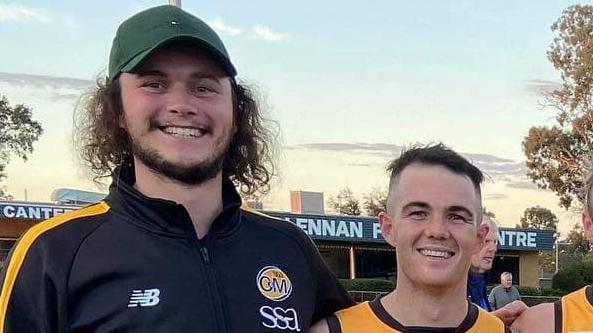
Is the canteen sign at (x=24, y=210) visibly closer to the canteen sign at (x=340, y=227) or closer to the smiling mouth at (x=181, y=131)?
the canteen sign at (x=340, y=227)

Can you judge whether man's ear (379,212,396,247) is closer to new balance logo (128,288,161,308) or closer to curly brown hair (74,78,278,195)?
curly brown hair (74,78,278,195)

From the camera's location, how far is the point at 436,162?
3.21m

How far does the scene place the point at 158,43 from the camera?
250cm

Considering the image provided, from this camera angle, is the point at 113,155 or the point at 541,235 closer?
the point at 113,155

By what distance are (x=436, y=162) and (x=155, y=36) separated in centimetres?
131

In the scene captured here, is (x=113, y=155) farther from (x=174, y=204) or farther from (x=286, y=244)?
(x=286, y=244)

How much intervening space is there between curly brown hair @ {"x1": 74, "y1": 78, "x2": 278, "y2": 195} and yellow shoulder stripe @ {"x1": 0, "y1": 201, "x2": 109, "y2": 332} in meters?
0.34

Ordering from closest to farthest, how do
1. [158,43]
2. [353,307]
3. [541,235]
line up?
[158,43], [353,307], [541,235]

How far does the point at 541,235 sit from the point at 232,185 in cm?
3366

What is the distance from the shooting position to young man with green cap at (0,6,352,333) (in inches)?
95.3

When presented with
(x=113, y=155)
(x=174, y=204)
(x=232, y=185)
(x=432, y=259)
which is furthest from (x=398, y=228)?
(x=113, y=155)

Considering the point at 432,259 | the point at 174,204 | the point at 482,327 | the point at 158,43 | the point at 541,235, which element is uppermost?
the point at 158,43

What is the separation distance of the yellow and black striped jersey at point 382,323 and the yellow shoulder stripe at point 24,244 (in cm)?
103

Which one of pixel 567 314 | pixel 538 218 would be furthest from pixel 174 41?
pixel 538 218
